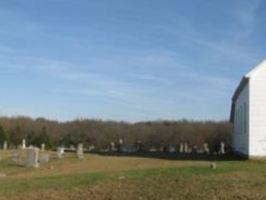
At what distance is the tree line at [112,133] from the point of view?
68.4 meters

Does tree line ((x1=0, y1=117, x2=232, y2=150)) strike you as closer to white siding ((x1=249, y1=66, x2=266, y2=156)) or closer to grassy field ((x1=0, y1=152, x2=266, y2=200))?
white siding ((x1=249, y1=66, x2=266, y2=156))

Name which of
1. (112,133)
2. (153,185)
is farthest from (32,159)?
(112,133)

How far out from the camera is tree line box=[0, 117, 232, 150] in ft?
224

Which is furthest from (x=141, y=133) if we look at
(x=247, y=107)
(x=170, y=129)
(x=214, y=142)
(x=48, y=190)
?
(x=48, y=190)

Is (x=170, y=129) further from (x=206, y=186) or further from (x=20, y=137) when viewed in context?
(x=206, y=186)

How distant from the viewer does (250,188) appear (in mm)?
17219

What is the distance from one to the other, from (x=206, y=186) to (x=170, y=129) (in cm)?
5647

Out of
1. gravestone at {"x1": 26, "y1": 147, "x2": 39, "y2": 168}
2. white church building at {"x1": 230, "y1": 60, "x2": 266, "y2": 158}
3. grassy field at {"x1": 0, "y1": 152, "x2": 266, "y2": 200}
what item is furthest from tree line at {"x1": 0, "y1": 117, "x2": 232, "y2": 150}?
grassy field at {"x1": 0, "y1": 152, "x2": 266, "y2": 200}

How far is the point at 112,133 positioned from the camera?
77.4 metres

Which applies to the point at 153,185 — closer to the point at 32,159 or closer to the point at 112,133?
the point at 32,159

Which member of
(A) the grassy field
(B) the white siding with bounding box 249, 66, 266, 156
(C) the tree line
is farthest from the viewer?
(C) the tree line

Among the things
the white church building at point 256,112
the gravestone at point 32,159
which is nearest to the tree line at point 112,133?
the gravestone at point 32,159

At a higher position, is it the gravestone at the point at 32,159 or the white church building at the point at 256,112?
the white church building at the point at 256,112

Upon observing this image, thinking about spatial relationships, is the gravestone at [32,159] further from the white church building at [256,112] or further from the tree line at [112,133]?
the tree line at [112,133]
